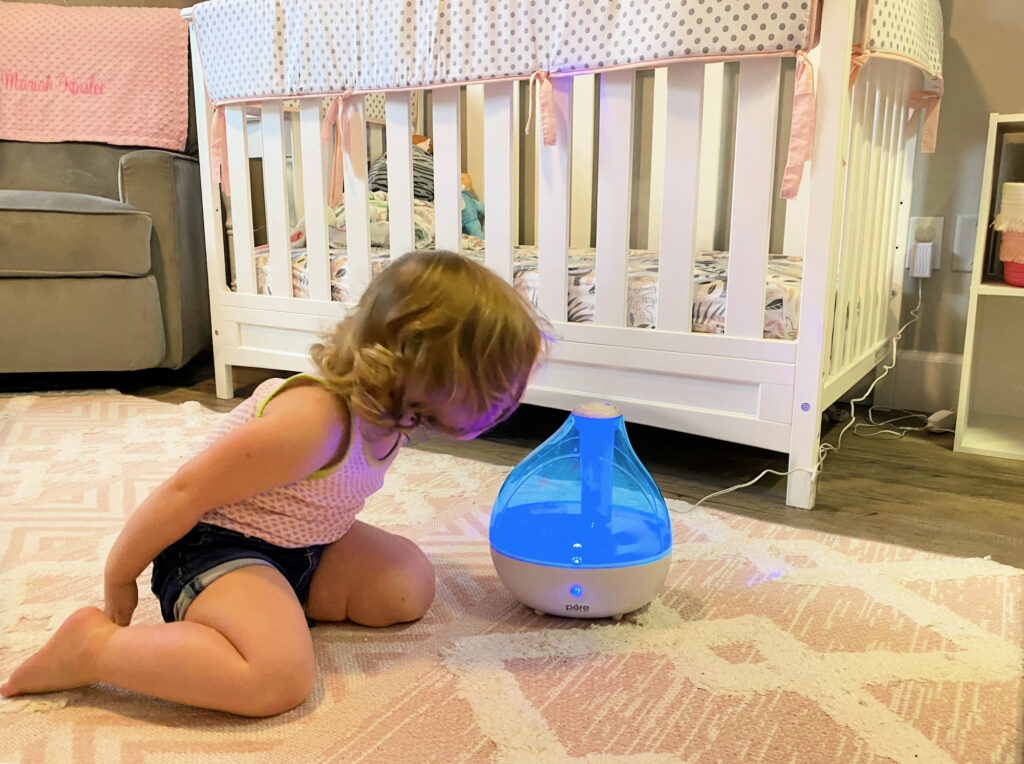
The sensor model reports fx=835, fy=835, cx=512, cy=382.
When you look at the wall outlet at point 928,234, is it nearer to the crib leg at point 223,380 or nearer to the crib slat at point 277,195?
the crib slat at point 277,195

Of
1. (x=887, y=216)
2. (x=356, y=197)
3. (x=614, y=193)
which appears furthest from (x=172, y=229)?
(x=887, y=216)

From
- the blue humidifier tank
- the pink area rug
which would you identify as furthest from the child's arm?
the blue humidifier tank

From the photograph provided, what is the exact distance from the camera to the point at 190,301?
208 cm

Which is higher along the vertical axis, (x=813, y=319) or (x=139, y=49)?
(x=139, y=49)

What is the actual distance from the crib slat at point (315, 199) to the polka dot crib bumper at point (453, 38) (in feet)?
0.18

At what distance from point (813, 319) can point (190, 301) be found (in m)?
1.52

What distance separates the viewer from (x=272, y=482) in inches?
29.3

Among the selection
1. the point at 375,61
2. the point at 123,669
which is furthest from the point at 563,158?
the point at 123,669

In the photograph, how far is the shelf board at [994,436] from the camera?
5.08 ft

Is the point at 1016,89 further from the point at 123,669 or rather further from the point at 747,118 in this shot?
the point at 123,669

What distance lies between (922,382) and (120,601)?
1.70 meters

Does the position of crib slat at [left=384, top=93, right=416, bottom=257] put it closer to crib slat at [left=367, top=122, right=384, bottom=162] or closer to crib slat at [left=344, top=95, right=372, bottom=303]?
crib slat at [left=344, top=95, right=372, bottom=303]

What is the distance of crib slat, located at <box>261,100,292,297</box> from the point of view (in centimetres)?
176

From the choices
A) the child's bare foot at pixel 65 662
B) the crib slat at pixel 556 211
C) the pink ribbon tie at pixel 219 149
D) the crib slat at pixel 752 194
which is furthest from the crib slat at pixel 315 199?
the child's bare foot at pixel 65 662
